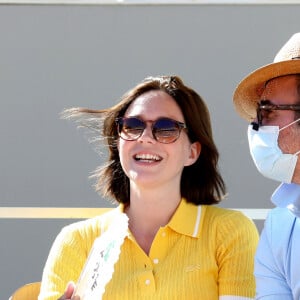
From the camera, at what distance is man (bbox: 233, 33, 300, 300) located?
2.45 m

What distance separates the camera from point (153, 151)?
8.91 ft

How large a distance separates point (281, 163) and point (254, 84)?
358 mm

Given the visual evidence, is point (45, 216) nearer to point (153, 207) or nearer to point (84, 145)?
point (84, 145)

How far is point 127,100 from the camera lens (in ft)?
9.57

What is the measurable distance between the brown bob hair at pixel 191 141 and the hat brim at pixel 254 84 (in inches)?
7.5

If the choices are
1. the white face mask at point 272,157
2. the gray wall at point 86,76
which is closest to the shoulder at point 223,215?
the white face mask at point 272,157

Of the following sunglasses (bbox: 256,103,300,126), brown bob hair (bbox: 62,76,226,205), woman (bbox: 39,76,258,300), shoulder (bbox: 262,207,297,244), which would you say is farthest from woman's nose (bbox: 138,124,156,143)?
shoulder (bbox: 262,207,297,244)

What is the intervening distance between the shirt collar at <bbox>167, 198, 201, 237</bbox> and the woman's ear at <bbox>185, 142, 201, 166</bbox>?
176 mm

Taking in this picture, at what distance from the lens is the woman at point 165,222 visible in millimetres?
2631

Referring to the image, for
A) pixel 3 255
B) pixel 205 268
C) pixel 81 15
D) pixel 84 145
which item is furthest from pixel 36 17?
pixel 205 268

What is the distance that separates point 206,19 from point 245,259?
2.26m

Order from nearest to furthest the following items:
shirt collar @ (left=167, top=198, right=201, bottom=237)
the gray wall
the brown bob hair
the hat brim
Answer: the hat brim → shirt collar @ (left=167, top=198, right=201, bottom=237) → the brown bob hair → the gray wall

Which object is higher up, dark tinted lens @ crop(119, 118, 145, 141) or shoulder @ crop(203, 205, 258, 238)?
dark tinted lens @ crop(119, 118, 145, 141)

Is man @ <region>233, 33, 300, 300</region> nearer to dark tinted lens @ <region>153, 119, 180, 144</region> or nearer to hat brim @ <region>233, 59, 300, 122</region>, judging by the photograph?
hat brim @ <region>233, 59, 300, 122</region>
